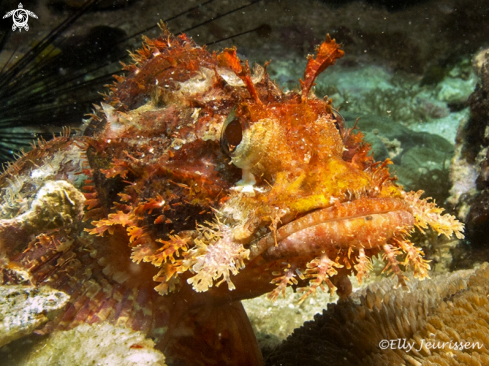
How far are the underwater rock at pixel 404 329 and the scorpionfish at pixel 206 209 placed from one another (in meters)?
0.40

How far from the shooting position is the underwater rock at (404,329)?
2.54m

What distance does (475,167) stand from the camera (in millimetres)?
5797

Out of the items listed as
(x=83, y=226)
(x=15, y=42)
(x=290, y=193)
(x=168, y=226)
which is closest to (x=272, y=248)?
(x=290, y=193)

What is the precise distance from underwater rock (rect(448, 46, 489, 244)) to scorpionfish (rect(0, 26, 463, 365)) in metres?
3.24

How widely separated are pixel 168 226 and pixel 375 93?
1148cm

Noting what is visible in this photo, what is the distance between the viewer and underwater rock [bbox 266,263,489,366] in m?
2.54

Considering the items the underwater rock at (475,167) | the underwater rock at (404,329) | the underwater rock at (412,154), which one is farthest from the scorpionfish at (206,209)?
the underwater rock at (412,154)

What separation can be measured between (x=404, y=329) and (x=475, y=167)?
4.11 m

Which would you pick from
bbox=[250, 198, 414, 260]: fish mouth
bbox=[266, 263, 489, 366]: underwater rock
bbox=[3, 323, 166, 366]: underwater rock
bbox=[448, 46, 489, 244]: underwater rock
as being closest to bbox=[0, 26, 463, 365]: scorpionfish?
bbox=[250, 198, 414, 260]: fish mouth

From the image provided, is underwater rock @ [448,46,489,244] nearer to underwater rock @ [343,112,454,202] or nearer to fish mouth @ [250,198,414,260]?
underwater rock @ [343,112,454,202]

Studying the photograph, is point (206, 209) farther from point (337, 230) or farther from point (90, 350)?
point (90, 350)

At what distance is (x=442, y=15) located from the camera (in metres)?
11.6

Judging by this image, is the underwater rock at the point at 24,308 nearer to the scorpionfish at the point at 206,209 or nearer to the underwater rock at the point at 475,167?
the scorpionfish at the point at 206,209

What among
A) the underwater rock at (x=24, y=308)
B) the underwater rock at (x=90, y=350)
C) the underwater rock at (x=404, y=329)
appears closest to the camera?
the underwater rock at (x=24, y=308)
